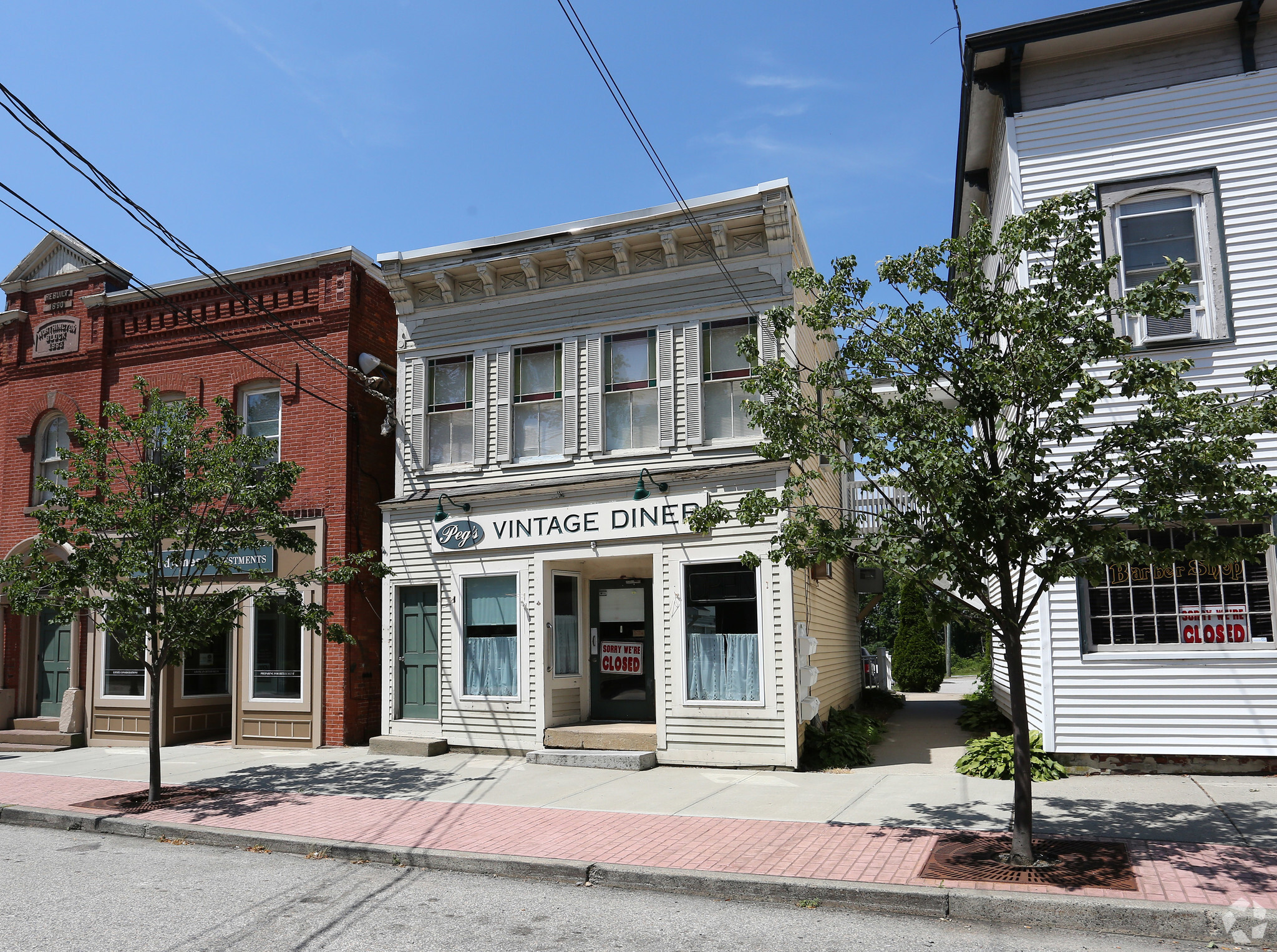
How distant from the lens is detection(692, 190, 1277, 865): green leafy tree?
7.15 m

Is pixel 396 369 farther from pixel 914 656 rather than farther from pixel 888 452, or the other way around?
pixel 914 656

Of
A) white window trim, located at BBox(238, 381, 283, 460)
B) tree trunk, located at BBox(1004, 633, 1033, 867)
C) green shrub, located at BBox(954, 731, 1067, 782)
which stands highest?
white window trim, located at BBox(238, 381, 283, 460)

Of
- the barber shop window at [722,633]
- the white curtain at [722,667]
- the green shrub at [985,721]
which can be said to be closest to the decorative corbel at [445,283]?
the barber shop window at [722,633]

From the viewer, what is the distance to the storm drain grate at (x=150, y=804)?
11078mm

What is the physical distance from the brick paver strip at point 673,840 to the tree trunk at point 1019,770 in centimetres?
55

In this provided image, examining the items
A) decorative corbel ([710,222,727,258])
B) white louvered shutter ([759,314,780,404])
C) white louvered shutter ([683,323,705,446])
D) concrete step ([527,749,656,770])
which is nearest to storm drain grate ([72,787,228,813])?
concrete step ([527,749,656,770])

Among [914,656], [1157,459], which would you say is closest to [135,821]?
[1157,459]

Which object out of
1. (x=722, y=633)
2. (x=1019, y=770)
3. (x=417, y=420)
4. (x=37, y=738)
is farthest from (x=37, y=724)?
(x=1019, y=770)

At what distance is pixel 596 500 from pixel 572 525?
0.50 meters

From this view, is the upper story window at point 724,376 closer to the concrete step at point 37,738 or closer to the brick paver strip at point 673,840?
the brick paver strip at point 673,840

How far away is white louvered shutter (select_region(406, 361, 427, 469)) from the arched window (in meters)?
7.83

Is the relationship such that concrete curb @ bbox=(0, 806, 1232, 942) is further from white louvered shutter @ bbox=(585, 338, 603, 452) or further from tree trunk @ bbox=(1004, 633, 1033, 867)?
white louvered shutter @ bbox=(585, 338, 603, 452)

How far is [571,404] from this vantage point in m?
14.4

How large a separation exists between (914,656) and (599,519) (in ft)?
56.3
